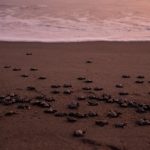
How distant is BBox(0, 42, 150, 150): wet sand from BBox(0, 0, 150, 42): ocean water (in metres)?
0.90

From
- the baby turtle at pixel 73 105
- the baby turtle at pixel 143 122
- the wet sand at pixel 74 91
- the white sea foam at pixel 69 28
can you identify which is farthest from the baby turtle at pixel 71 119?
the white sea foam at pixel 69 28

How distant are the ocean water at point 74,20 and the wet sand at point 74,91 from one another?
0.90m

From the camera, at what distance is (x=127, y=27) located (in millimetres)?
10742

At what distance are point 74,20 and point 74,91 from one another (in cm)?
593

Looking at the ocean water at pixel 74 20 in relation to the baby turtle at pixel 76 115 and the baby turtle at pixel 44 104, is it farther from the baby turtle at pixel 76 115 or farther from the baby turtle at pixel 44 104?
the baby turtle at pixel 76 115

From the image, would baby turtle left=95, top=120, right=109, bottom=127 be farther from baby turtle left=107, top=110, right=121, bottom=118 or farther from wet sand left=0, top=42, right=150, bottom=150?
baby turtle left=107, top=110, right=121, bottom=118

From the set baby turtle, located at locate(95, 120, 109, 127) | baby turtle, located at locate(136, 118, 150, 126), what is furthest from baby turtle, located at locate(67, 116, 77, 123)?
baby turtle, located at locate(136, 118, 150, 126)

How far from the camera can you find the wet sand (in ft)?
14.6

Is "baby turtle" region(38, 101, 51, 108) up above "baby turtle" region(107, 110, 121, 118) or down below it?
above

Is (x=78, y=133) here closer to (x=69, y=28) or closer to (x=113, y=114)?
(x=113, y=114)

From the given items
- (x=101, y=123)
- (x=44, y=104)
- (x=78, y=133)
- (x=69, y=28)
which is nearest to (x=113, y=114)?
(x=101, y=123)

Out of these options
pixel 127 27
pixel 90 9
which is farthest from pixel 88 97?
pixel 90 9

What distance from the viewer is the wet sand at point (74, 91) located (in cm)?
445

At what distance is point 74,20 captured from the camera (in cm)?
1157
